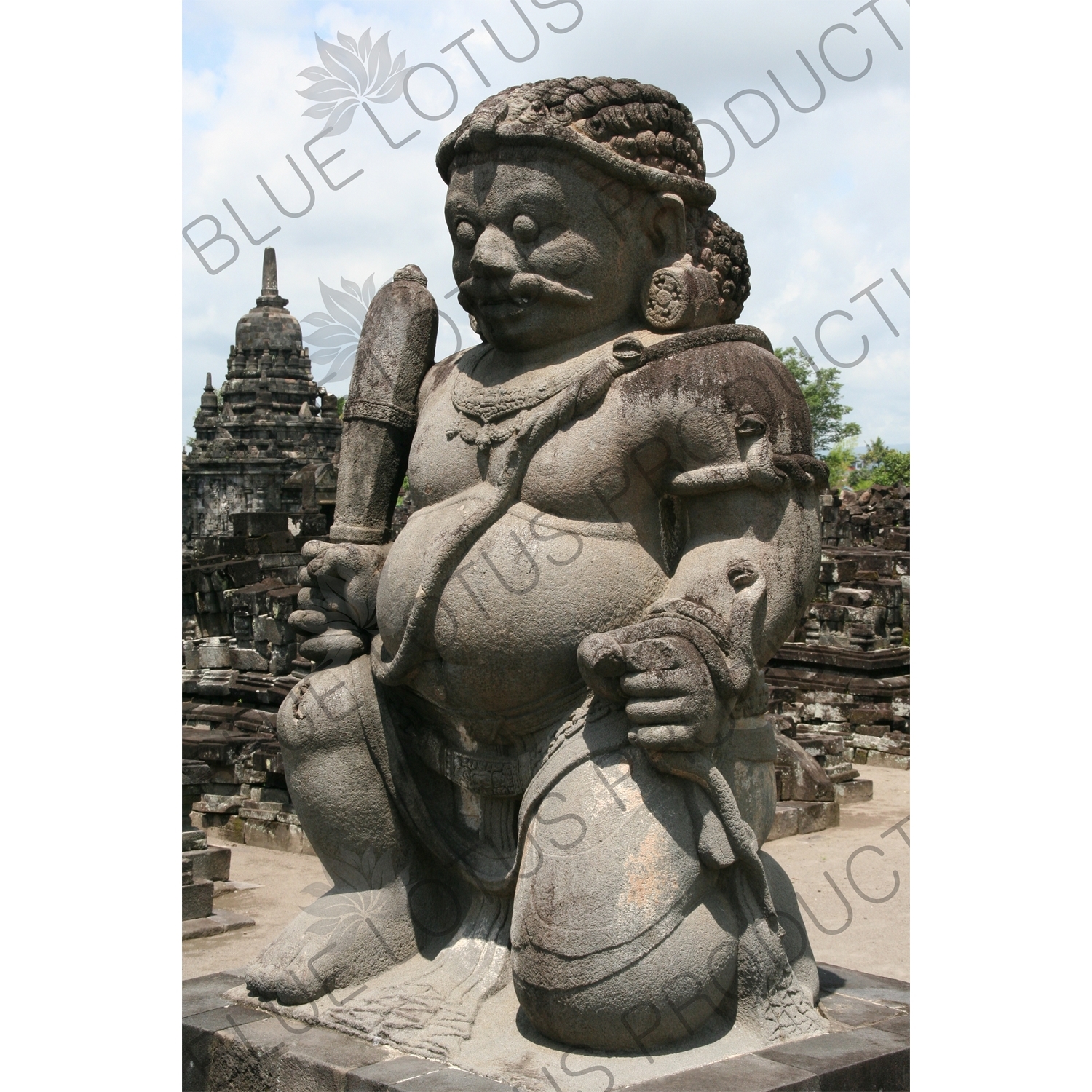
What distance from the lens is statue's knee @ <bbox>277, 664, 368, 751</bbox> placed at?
14.3 ft

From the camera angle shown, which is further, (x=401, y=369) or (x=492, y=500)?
(x=401, y=369)

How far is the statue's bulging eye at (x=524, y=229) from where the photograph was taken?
403cm

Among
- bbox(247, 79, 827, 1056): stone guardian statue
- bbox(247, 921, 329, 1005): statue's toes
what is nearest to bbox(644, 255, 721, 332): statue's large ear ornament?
bbox(247, 79, 827, 1056): stone guardian statue

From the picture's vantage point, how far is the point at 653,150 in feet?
13.5

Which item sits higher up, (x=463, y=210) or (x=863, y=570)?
(x=463, y=210)

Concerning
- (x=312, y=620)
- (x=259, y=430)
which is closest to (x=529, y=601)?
(x=312, y=620)

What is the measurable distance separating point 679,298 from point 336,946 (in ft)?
7.15

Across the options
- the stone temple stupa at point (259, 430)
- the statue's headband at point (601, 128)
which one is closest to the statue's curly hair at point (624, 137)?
the statue's headband at point (601, 128)

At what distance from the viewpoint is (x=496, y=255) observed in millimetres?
4055

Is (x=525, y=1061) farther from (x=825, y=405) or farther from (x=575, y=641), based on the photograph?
(x=825, y=405)

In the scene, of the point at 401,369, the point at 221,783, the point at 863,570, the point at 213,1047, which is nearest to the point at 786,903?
the point at 213,1047

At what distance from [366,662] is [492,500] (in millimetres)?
792

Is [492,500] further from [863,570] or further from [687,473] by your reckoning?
[863,570]

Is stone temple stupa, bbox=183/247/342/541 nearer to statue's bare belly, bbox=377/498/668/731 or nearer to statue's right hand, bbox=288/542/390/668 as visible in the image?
statue's right hand, bbox=288/542/390/668
